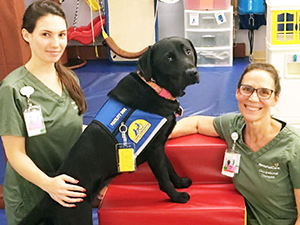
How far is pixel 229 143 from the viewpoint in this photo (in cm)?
192

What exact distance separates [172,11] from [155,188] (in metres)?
3.92

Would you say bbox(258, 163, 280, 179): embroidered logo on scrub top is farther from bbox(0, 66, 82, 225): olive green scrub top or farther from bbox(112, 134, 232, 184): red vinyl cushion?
bbox(0, 66, 82, 225): olive green scrub top

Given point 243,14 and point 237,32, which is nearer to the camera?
point 243,14

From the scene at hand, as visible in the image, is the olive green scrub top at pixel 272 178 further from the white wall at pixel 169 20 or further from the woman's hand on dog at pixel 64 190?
the white wall at pixel 169 20

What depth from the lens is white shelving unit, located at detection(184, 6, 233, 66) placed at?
16.7ft

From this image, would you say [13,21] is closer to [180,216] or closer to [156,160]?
[156,160]

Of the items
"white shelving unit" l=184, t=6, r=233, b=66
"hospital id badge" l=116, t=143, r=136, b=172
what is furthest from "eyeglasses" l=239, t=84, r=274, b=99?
"white shelving unit" l=184, t=6, r=233, b=66

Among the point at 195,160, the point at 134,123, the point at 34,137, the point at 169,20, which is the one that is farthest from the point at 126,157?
the point at 169,20

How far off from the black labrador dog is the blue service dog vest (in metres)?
0.02

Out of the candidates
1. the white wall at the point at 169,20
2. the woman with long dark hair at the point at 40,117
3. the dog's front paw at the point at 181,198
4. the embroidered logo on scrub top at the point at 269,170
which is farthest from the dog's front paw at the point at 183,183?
the white wall at the point at 169,20

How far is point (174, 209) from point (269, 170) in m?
0.44

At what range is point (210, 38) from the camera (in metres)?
5.20

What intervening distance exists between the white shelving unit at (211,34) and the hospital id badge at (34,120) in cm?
370

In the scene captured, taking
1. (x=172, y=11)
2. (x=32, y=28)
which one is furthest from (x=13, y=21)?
(x=172, y=11)
